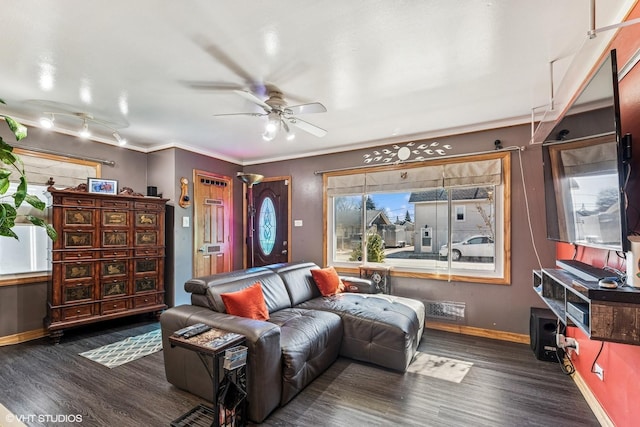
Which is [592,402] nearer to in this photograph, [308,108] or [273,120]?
[308,108]

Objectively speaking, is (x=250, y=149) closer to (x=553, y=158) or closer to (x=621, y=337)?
(x=553, y=158)

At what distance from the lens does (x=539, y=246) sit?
3.32 meters

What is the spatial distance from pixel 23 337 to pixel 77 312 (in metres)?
0.66

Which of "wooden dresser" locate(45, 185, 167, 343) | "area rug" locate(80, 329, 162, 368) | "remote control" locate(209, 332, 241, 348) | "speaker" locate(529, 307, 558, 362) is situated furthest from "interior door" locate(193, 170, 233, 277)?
"speaker" locate(529, 307, 558, 362)

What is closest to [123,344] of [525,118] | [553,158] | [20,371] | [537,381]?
[20,371]

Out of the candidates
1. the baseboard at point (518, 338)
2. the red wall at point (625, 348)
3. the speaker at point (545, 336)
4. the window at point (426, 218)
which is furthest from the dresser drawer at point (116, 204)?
the speaker at point (545, 336)

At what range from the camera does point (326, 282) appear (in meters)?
3.69

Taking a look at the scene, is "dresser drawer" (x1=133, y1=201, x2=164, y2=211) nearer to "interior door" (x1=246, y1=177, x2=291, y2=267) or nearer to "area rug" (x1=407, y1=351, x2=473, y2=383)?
"interior door" (x1=246, y1=177, x2=291, y2=267)

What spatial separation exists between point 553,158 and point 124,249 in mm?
4711

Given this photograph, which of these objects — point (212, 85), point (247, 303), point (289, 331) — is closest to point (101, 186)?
point (212, 85)

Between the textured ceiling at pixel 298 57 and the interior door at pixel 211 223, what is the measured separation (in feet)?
4.85

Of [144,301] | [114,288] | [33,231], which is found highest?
[33,231]

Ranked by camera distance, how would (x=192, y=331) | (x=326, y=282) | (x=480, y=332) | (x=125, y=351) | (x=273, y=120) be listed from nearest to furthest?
(x=192, y=331), (x=273, y=120), (x=125, y=351), (x=480, y=332), (x=326, y=282)

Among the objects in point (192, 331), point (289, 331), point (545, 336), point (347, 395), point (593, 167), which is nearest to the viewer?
point (593, 167)
